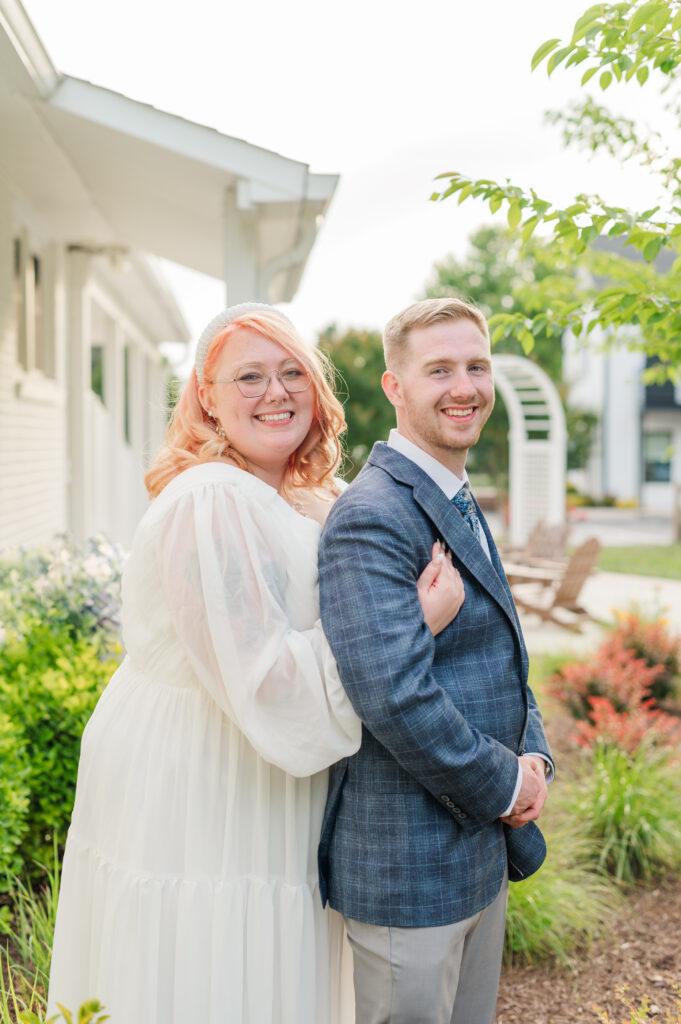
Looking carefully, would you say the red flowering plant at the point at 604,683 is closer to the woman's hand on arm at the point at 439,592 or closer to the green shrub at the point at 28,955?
the green shrub at the point at 28,955

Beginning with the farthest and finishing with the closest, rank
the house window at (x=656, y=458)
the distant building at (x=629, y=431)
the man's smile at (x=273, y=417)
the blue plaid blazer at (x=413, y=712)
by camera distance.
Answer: the house window at (x=656, y=458) → the distant building at (x=629, y=431) → the man's smile at (x=273, y=417) → the blue plaid blazer at (x=413, y=712)

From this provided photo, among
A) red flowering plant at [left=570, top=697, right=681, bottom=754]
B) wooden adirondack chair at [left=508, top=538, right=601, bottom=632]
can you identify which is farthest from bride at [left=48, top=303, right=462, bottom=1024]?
wooden adirondack chair at [left=508, top=538, right=601, bottom=632]

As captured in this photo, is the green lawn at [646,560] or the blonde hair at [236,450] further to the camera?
the green lawn at [646,560]

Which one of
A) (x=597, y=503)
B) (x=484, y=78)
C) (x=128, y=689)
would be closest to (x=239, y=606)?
(x=128, y=689)

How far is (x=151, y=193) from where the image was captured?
574 centimetres

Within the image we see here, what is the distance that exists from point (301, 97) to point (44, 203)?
2234 mm

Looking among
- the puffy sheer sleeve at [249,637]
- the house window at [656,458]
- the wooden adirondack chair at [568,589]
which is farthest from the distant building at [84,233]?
the house window at [656,458]

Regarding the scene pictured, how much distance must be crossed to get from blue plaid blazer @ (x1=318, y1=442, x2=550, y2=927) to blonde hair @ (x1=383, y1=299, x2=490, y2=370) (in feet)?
0.71

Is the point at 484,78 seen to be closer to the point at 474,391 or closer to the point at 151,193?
the point at 151,193

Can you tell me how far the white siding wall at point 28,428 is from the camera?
5758 mm

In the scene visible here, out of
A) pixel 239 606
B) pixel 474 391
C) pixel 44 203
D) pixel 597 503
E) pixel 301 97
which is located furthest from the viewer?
pixel 597 503

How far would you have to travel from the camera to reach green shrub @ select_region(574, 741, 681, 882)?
4.19 meters

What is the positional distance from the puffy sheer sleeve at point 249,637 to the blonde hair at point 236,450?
0.20 metres

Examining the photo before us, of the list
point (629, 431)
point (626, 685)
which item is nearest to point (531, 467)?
point (626, 685)
